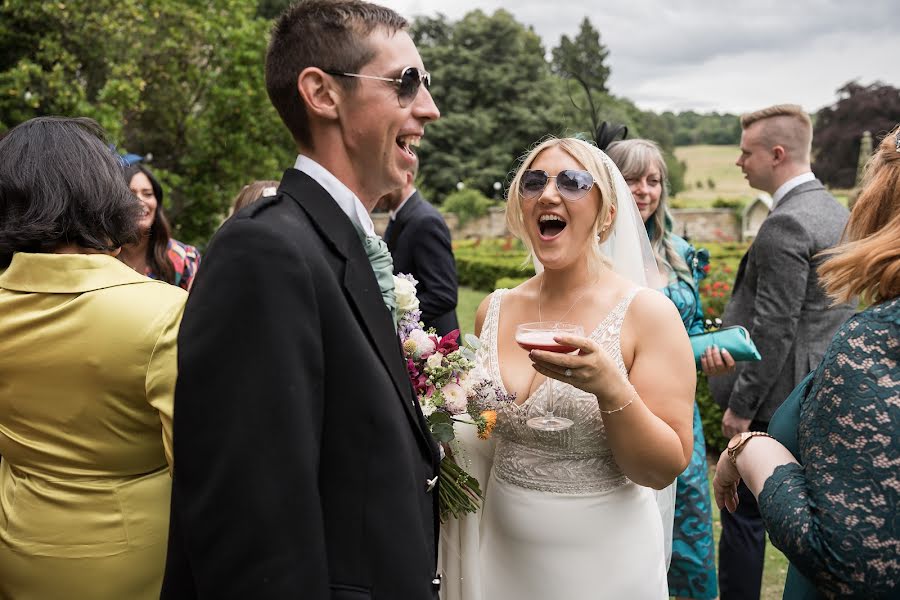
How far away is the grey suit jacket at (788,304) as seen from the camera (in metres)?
4.08

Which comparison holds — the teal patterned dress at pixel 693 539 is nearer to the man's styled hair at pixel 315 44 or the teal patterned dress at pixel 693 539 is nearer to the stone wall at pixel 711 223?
the man's styled hair at pixel 315 44

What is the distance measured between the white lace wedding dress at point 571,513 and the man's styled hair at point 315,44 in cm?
140

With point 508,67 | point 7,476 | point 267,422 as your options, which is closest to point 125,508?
point 7,476

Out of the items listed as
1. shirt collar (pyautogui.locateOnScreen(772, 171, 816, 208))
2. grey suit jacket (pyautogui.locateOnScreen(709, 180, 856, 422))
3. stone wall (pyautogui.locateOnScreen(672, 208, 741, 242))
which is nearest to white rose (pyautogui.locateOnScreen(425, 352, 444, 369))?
grey suit jacket (pyautogui.locateOnScreen(709, 180, 856, 422))

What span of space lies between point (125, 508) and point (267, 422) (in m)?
1.18

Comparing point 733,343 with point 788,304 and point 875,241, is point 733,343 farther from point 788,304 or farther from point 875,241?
point 875,241

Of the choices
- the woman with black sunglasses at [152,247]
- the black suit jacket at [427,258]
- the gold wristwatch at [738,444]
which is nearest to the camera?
the gold wristwatch at [738,444]

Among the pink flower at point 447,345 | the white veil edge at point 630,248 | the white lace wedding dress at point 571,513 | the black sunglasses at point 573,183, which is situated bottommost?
the white lace wedding dress at point 571,513

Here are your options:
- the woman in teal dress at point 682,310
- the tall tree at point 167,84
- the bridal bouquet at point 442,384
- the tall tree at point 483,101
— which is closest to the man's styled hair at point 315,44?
the bridal bouquet at point 442,384

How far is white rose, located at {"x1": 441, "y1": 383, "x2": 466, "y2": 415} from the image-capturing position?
2.35 meters

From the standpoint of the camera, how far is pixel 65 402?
219cm

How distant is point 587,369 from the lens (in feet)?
7.20

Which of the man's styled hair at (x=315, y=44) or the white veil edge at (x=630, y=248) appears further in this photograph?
the white veil edge at (x=630, y=248)

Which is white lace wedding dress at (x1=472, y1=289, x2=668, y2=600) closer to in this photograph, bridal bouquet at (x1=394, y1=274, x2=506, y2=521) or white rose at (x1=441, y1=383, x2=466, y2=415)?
bridal bouquet at (x1=394, y1=274, x2=506, y2=521)
